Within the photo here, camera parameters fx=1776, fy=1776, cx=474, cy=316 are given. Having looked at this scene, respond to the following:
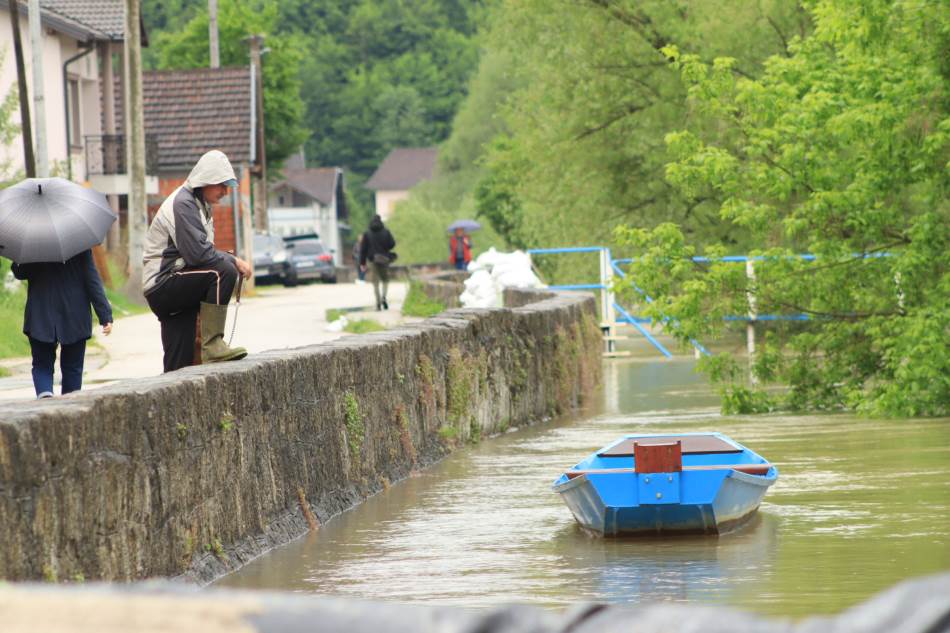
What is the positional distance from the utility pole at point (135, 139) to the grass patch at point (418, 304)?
5.42 metres

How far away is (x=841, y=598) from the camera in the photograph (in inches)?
313

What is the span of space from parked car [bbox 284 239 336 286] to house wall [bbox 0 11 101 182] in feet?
42.3

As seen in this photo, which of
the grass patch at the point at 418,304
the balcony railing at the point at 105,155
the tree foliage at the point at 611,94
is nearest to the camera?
the tree foliage at the point at 611,94

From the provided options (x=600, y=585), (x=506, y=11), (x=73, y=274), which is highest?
(x=506, y=11)

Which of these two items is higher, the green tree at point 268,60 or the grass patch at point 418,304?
the green tree at point 268,60

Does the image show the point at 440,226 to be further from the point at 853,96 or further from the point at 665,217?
the point at 853,96

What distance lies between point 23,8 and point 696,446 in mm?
27227

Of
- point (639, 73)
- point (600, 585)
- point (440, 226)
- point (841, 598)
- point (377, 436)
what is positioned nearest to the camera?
point (841, 598)

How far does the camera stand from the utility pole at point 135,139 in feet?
113

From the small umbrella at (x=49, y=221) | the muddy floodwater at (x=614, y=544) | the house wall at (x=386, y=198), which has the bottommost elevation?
the muddy floodwater at (x=614, y=544)

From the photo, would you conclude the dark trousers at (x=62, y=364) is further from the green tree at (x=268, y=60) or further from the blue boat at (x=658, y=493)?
the green tree at (x=268, y=60)

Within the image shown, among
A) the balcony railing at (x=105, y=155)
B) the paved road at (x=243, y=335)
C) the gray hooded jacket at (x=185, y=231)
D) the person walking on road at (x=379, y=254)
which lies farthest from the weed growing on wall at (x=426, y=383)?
the balcony railing at (x=105, y=155)

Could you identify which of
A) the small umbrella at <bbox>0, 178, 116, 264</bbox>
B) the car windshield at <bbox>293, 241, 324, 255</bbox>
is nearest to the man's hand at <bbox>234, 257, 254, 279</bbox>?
the small umbrella at <bbox>0, 178, 116, 264</bbox>

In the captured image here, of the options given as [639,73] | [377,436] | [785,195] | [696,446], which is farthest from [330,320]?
[696,446]
